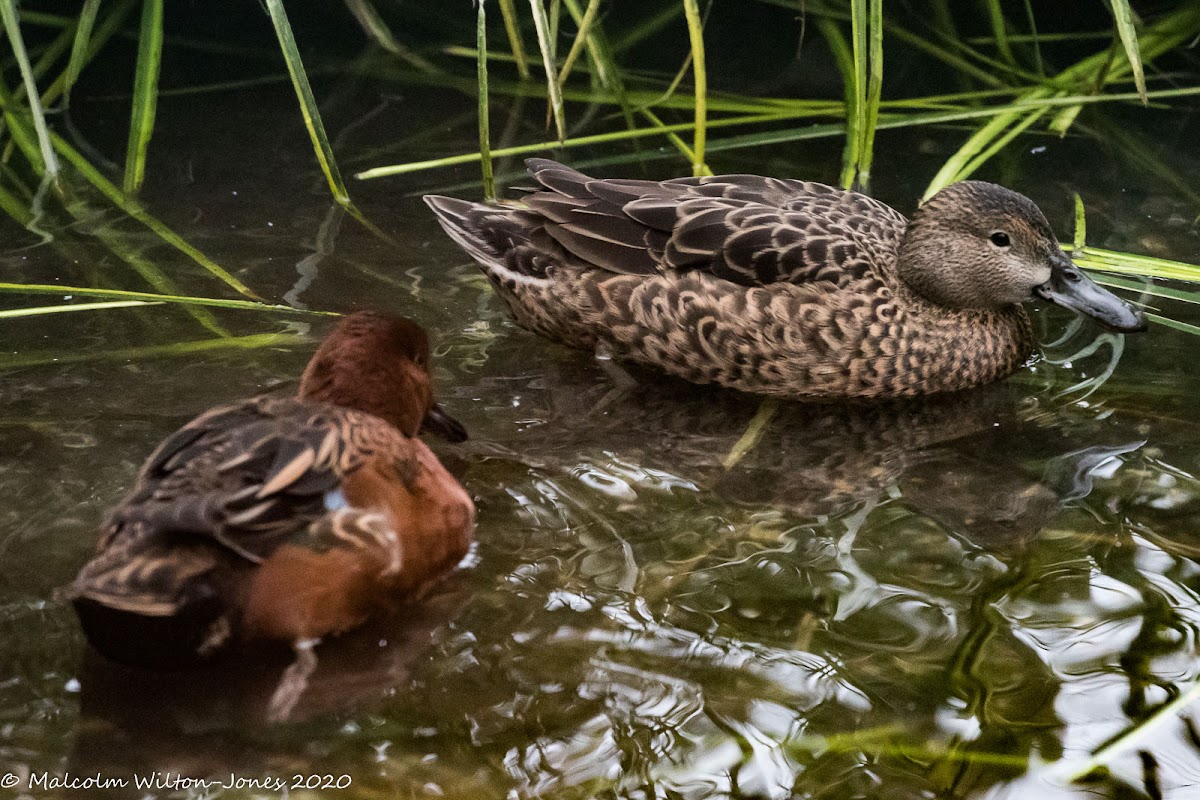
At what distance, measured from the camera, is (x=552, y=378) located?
470cm

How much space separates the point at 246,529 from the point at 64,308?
2.02 metres

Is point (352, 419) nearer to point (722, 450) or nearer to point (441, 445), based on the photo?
point (441, 445)

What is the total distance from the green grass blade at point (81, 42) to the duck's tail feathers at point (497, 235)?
6.13 feet

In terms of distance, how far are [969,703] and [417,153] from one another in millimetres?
3860

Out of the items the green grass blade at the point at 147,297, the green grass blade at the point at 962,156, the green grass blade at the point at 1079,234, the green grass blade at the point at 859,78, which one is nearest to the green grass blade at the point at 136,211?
the green grass blade at the point at 147,297

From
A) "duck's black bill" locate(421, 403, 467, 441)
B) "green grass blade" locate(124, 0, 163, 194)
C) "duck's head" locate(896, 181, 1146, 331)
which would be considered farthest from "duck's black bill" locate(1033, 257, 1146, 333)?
"green grass blade" locate(124, 0, 163, 194)

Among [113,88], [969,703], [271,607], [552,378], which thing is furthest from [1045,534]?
[113,88]

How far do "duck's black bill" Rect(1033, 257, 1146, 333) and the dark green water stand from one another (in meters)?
0.21

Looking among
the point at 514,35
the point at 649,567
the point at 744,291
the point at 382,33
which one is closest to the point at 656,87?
the point at 514,35

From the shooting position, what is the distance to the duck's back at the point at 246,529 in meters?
2.91

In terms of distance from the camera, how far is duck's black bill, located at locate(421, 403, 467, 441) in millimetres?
3852

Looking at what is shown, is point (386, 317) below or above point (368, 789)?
above

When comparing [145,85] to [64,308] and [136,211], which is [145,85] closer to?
[136,211]

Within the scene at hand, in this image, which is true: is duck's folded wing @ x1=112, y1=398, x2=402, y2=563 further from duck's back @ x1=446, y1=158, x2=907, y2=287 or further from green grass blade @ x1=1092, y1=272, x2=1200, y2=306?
green grass blade @ x1=1092, y1=272, x2=1200, y2=306
